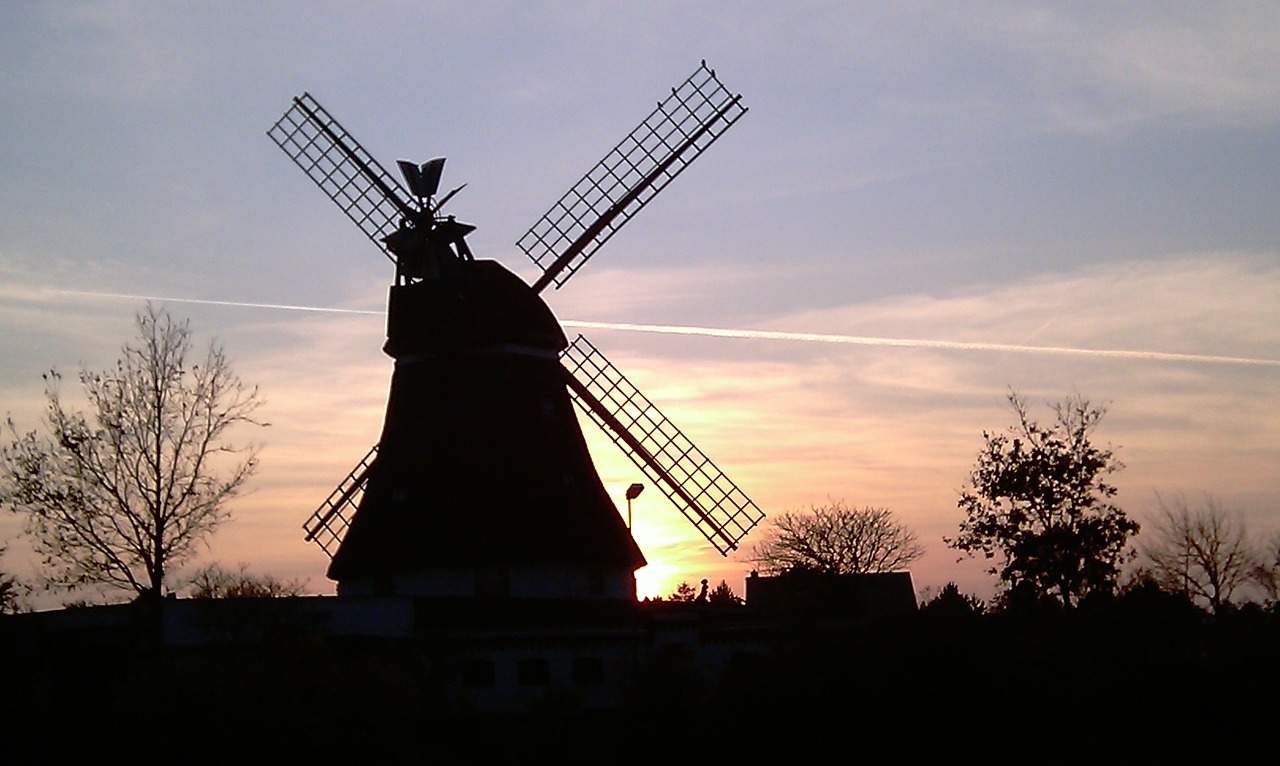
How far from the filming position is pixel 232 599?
32.3m

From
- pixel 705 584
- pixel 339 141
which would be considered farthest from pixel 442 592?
pixel 705 584

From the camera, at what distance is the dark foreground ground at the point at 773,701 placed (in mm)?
22422

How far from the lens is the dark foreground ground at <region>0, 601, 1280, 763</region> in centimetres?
2242

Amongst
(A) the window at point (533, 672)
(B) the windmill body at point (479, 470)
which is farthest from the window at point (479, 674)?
(B) the windmill body at point (479, 470)

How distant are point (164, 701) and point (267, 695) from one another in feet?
5.04

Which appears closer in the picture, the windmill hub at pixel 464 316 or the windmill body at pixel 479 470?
the windmill body at pixel 479 470

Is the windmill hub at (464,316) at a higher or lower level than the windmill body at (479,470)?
higher

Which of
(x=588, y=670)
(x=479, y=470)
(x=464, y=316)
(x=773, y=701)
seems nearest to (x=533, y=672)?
(x=588, y=670)

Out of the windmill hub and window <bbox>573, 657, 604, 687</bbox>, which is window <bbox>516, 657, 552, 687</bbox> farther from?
the windmill hub

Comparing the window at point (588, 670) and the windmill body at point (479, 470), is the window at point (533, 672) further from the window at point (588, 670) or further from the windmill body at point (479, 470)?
the windmill body at point (479, 470)

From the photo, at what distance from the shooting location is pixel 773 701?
96.3 ft

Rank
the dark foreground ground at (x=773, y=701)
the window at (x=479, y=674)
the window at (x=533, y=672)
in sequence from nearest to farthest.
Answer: the dark foreground ground at (x=773, y=701) < the window at (x=479, y=674) < the window at (x=533, y=672)

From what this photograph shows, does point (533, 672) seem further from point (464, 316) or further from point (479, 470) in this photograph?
point (464, 316)

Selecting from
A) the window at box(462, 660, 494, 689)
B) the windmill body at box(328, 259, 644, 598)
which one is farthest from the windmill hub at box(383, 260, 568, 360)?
the window at box(462, 660, 494, 689)
